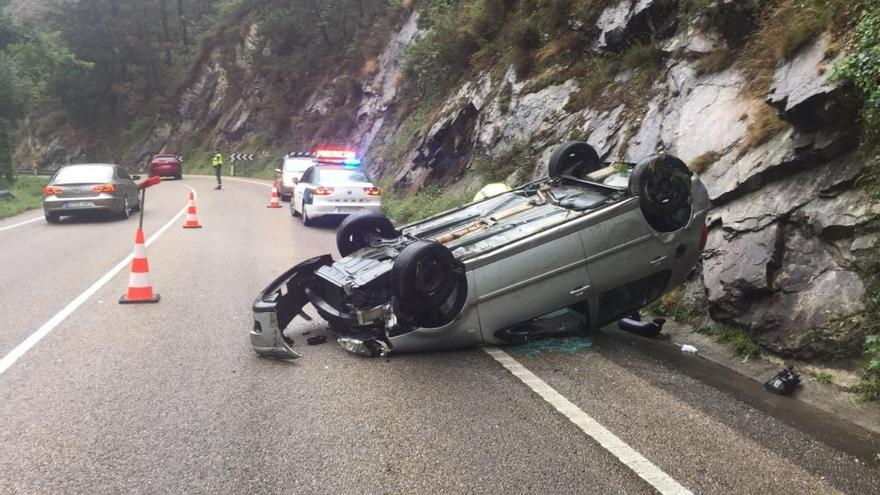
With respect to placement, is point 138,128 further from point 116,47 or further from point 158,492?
point 158,492

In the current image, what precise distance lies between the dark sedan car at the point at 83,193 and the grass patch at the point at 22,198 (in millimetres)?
3050

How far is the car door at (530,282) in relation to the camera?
17.6ft

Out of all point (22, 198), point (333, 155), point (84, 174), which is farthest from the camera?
point (22, 198)

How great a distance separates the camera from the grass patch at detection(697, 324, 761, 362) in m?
5.68

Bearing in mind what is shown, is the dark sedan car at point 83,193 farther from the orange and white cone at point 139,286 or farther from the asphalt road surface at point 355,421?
the asphalt road surface at point 355,421

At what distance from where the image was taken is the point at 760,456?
380 cm

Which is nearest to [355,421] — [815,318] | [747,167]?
[815,318]

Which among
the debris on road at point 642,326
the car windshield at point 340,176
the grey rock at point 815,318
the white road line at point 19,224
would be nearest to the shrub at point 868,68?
the grey rock at point 815,318

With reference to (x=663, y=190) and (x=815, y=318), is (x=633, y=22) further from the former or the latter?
(x=815, y=318)

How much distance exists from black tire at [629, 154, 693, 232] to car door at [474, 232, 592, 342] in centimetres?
80

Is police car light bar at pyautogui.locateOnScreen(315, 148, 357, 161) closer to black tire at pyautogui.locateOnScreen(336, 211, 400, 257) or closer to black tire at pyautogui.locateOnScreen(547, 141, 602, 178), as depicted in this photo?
black tire at pyautogui.locateOnScreen(547, 141, 602, 178)

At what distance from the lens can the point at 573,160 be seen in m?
7.72

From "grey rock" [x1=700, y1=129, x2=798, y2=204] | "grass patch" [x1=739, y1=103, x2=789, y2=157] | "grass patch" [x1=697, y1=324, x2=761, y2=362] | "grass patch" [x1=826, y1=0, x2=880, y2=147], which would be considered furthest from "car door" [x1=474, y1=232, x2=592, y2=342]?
"grass patch" [x1=739, y1=103, x2=789, y2=157]

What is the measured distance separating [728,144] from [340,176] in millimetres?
9502
